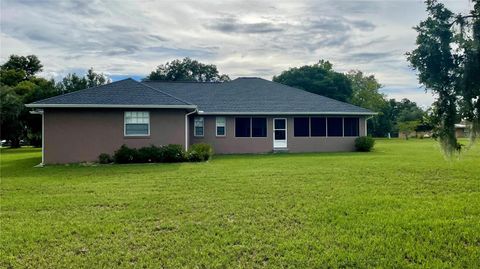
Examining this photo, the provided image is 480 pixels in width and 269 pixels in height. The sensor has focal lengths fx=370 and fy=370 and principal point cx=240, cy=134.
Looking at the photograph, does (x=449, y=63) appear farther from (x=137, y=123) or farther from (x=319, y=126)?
(x=319, y=126)

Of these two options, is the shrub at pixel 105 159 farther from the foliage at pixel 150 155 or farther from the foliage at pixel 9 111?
the foliage at pixel 9 111

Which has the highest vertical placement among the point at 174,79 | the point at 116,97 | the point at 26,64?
the point at 26,64

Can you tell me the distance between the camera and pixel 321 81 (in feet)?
158

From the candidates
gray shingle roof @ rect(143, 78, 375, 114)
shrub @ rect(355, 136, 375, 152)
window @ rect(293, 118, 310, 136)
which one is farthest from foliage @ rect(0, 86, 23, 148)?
shrub @ rect(355, 136, 375, 152)

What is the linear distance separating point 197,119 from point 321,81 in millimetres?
29532

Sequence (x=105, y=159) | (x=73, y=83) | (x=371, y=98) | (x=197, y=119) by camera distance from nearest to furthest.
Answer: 1. (x=105, y=159)
2. (x=197, y=119)
3. (x=73, y=83)
4. (x=371, y=98)

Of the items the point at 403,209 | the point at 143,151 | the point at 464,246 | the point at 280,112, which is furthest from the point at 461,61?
the point at 280,112

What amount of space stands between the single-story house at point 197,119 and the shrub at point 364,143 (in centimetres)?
52

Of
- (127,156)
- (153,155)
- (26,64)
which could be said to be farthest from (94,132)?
(26,64)

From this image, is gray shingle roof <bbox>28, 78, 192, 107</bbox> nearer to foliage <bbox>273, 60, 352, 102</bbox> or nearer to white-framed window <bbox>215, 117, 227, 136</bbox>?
white-framed window <bbox>215, 117, 227, 136</bbox>

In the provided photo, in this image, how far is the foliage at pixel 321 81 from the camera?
4806 centimetres

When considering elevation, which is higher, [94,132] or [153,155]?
[94,132]

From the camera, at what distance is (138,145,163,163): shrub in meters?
15.9

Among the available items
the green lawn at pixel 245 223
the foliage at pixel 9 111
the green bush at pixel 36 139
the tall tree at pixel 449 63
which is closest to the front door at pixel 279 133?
the green lawn at pixel 245 223
